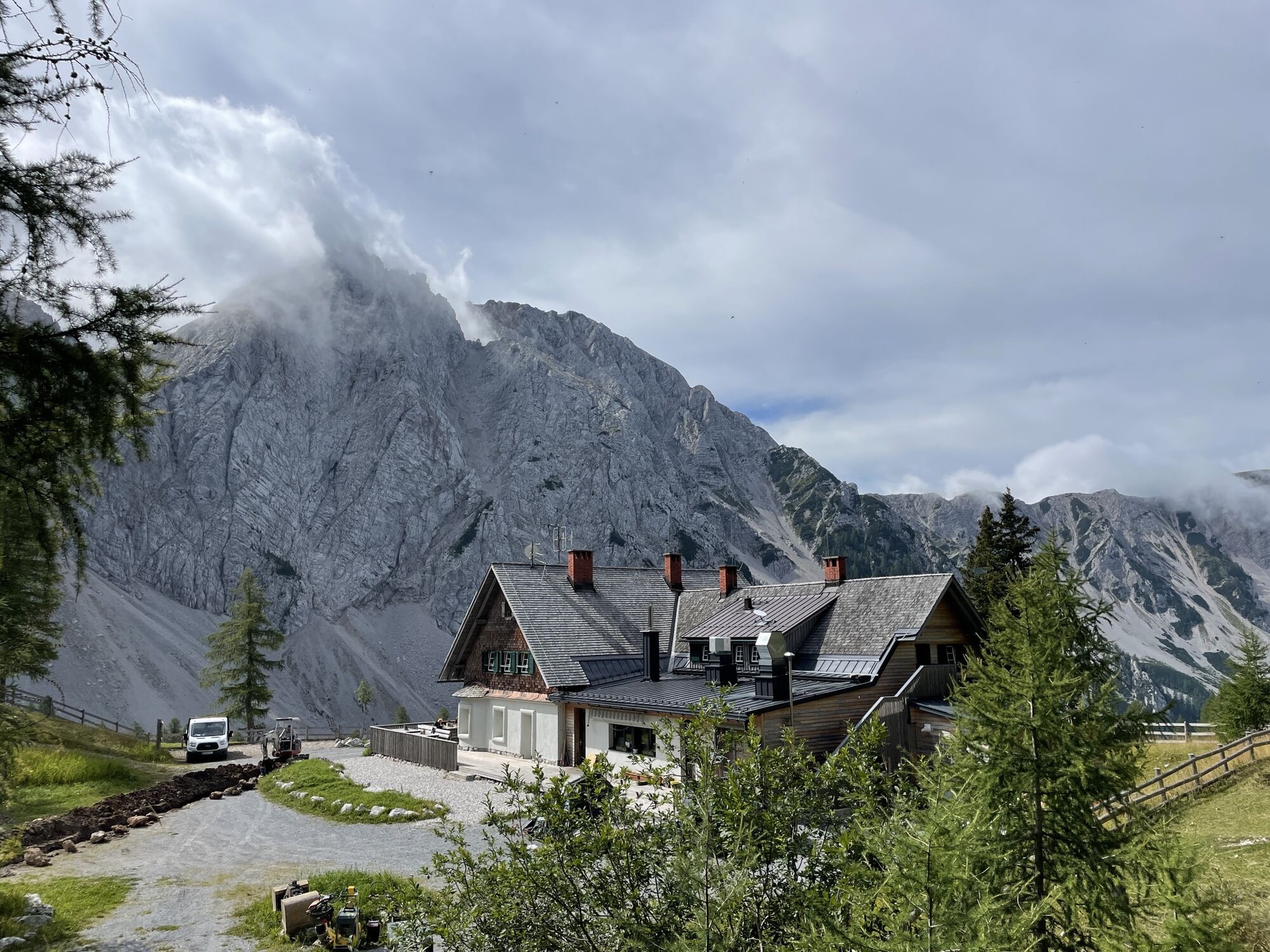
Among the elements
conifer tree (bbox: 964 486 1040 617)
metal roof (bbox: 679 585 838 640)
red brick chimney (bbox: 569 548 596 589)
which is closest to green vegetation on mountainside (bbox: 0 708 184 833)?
red brick chimney (bbox: 569 548 596 589)

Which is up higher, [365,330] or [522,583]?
[365,330]

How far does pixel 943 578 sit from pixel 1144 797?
434 inches

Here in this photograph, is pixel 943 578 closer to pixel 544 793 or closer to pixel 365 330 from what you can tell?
pixel 544 793

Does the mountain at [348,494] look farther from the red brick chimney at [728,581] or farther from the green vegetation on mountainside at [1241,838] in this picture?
the green vegetation on mountainside at [1241,838]

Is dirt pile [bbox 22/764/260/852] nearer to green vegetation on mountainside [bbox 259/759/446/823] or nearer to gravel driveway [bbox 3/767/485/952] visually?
gravel driveway [bbox 3/767/485/952]

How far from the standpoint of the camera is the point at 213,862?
63.7ft

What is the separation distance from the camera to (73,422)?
6598 mm

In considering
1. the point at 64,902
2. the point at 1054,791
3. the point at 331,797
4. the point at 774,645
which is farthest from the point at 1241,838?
the point at 331,797

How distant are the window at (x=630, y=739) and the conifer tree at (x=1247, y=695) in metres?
22.3

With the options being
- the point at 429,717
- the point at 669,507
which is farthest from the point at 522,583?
the point at 669,507

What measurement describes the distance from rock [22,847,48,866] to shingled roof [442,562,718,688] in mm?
17284

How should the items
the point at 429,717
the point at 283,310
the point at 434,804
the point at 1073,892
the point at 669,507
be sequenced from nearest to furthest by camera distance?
1. the point at 1073,892
2. the point at 434,804
3. the point at 429,717
4. the point at 283,310
5. the point at 669,507

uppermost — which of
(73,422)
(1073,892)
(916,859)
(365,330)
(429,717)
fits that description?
(365,330)

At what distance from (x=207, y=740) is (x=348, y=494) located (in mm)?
93225
